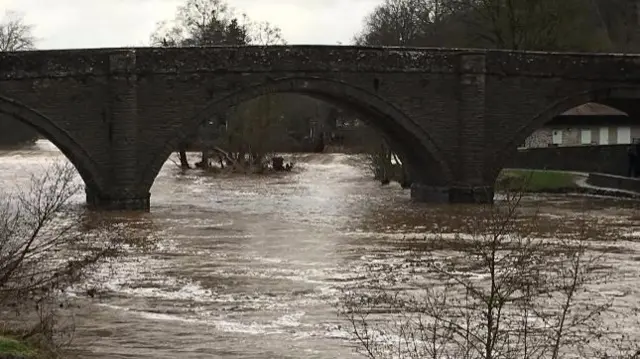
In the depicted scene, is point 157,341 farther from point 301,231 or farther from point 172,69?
point 172,69

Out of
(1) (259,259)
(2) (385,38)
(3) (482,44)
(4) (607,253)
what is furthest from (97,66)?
(2) (385,38)

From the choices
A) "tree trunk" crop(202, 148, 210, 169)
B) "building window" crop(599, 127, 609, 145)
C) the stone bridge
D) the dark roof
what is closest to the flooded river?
the stone bridge

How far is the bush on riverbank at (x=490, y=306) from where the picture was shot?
26.1 feet

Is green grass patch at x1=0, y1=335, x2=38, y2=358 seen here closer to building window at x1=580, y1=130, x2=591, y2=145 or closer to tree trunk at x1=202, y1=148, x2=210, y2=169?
tree trunk at x1=202, y1=148, x2=210, y2=169

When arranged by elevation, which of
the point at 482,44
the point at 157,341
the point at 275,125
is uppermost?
the point at 482,44

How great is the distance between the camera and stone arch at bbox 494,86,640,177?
2808cm

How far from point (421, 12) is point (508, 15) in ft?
66.7

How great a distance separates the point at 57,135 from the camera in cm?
2441

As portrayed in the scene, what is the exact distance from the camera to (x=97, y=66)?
24.3 metres

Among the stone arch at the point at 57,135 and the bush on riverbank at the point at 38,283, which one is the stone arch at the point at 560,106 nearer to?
the stone arch at the point at 57,135

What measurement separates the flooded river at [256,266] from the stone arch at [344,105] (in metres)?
1.34

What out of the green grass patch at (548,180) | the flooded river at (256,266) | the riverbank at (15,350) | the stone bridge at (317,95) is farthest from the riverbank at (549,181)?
the riverbank at (15,350)

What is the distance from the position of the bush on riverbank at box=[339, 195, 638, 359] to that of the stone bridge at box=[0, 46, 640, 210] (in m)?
8.32

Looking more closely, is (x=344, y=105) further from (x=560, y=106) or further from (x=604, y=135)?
(x=604, y=135)
